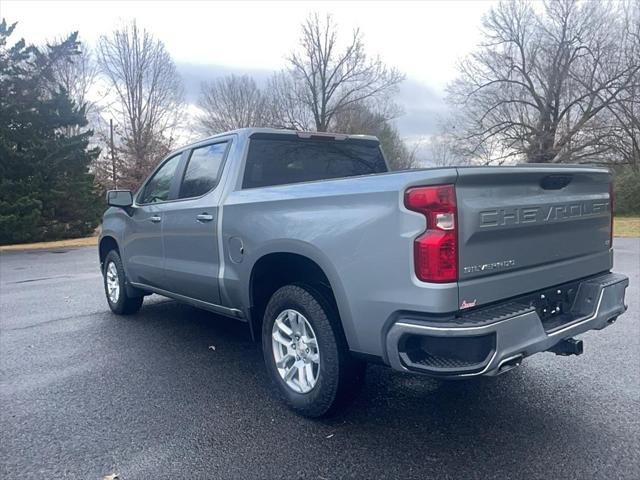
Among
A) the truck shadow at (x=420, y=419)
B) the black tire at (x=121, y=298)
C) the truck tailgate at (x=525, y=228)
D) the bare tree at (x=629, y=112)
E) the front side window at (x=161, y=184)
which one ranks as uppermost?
the bare tree at (x=629, y=112)

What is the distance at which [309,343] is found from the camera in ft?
10.5

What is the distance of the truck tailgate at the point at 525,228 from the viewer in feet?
8.21

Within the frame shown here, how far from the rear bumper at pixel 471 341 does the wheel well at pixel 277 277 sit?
0.67 m

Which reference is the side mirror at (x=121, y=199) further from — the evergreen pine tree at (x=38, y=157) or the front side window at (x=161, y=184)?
the evergreen pine tree at (x=38, y=157)

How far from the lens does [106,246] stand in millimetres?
6332

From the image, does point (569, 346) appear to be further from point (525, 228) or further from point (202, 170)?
point (202, 170)

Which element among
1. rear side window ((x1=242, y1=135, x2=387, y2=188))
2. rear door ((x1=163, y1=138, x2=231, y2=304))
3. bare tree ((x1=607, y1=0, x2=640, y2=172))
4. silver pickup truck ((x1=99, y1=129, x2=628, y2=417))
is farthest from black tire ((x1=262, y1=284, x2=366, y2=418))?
bare tree ((x1=607, y1=0, x2=640, y2=172))

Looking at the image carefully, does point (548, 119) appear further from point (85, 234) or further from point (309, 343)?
point (309, 343)

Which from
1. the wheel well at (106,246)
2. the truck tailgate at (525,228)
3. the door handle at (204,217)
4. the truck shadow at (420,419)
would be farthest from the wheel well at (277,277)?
the wheel well at (106,246)

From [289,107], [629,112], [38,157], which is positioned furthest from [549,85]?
[38,157]

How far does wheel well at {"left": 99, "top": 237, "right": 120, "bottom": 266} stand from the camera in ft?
20.1

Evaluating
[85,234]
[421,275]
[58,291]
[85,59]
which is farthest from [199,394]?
[85,59]

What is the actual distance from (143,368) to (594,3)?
35566 millimetres

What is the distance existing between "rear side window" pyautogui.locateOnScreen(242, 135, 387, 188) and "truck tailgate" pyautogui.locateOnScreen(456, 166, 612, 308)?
198cm
